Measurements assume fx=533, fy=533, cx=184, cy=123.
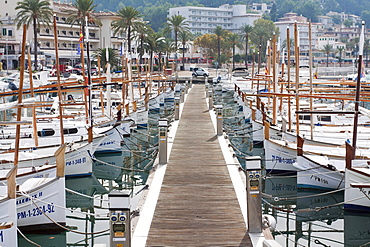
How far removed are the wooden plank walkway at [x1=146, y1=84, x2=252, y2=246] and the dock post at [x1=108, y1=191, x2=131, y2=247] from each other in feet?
4.37

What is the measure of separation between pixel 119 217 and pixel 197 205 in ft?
14.2

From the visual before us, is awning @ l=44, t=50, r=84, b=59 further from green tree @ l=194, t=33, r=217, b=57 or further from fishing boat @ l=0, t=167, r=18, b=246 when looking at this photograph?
fishing boat @ l=0, t=167, r=18, b=246

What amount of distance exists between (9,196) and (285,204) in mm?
12012

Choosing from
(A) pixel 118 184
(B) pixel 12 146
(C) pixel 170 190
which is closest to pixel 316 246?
(C) pixel 170 190

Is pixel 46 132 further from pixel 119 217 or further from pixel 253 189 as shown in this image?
pixel 119 217

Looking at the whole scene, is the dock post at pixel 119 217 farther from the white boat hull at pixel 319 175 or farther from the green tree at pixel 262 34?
the green tree at pixel 262 34

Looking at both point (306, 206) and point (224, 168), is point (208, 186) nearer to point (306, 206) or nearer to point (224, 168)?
point (224, 168)

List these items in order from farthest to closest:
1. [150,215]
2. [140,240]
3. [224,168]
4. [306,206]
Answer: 1. [306,206]
2. [224,168]
3. [150,215]
4. [140,240]

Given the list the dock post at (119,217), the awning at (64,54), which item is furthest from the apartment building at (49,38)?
the dock post at (119,217)

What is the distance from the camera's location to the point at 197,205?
48.0ft

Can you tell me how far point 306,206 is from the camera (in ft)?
68.6

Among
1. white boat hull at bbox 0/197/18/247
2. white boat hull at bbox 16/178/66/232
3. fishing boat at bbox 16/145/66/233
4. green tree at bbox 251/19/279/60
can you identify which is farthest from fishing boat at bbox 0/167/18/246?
green tree at bbox 251/19/279/60

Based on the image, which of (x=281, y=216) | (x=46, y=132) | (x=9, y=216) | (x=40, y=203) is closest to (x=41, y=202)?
(x=40, y=203)

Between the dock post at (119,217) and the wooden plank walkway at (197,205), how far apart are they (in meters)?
1.33
